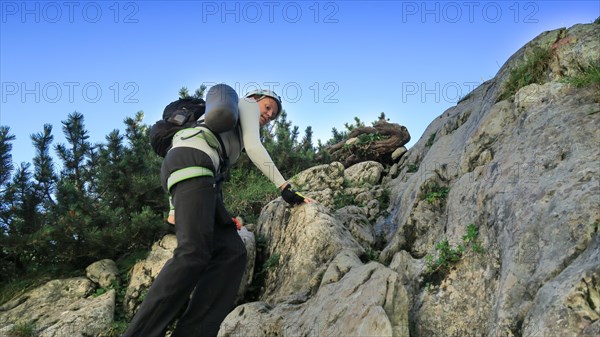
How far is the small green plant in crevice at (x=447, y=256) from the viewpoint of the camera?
225 inches

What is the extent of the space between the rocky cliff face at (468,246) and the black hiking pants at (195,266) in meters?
0.97

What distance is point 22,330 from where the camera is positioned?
778cm

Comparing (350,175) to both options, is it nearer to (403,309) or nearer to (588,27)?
(588,27)

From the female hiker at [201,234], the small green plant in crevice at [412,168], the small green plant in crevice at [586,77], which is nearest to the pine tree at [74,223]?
the female hiker at [201,234]

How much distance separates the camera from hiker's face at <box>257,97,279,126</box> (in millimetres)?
5934

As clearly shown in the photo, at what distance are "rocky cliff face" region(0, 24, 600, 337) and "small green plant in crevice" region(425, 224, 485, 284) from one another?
0.04ft

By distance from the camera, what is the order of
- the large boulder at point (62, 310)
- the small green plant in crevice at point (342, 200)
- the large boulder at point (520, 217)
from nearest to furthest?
the large boulder at point (520, 217) < the large boulder at point (62, 310) < the small green plant in crevice at point (342, 200)

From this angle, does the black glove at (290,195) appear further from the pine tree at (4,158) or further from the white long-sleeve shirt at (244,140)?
the pine tree at (4,158)

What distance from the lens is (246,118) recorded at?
5461 mm

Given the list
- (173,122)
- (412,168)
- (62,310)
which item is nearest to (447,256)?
(173,122)

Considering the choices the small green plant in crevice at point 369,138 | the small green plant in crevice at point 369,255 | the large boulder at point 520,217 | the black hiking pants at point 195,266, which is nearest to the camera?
the large boulder at point 520,217

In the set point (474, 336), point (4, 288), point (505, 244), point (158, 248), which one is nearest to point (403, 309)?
point (474, 336)

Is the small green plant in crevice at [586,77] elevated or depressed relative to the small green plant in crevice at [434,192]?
elevated

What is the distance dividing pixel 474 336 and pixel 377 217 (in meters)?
4.48
